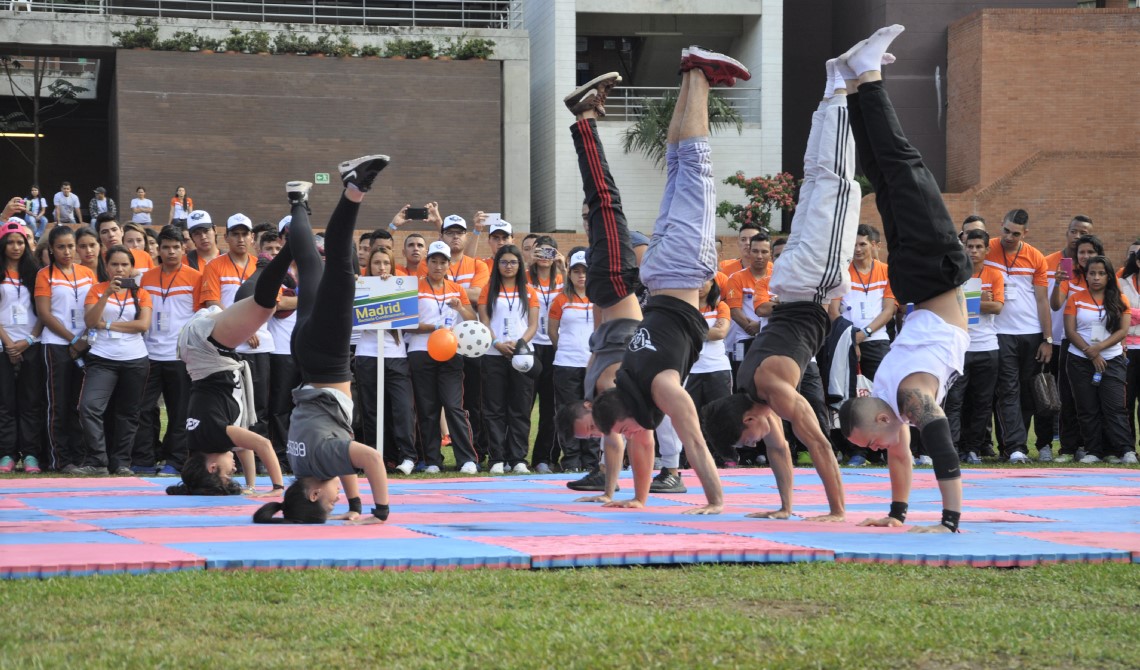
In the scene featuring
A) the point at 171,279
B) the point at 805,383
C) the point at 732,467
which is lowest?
the point at 732,467

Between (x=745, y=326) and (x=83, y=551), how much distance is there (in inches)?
325

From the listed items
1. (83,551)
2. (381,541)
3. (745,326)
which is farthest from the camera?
(745,326)

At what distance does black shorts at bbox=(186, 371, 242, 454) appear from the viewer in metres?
8.94

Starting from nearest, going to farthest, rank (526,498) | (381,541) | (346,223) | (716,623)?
1. (716,623)
2. (381,541)
3. (346,223)
4. (526,498)

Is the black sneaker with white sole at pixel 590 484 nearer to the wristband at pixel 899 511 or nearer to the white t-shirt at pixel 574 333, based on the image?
the white t-shirt at pixel 574 333

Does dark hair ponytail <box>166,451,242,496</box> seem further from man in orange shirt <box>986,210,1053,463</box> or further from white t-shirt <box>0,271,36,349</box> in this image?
man in orange shirt <box>986,210,1053,463</box>

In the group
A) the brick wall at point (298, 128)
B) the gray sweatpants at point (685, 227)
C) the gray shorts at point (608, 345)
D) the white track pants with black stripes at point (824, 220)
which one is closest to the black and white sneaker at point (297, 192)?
the gray shorts at point (608, 345)

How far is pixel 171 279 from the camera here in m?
12.3

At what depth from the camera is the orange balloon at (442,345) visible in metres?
12.1

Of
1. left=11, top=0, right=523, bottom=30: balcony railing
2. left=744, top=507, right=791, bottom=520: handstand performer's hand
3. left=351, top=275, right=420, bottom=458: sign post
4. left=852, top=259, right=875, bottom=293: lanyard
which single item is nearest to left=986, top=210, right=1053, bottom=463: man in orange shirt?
left=852, top=259, right=875, bottom=293: lanyard

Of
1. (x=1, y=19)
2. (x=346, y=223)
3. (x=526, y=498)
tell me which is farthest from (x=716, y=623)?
(x=1, y=19)

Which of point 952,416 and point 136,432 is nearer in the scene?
point 136,432

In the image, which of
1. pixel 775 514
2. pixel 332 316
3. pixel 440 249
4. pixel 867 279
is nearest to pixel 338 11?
pixel 440 249

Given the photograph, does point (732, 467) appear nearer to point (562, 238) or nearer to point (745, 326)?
point (745, 326)
